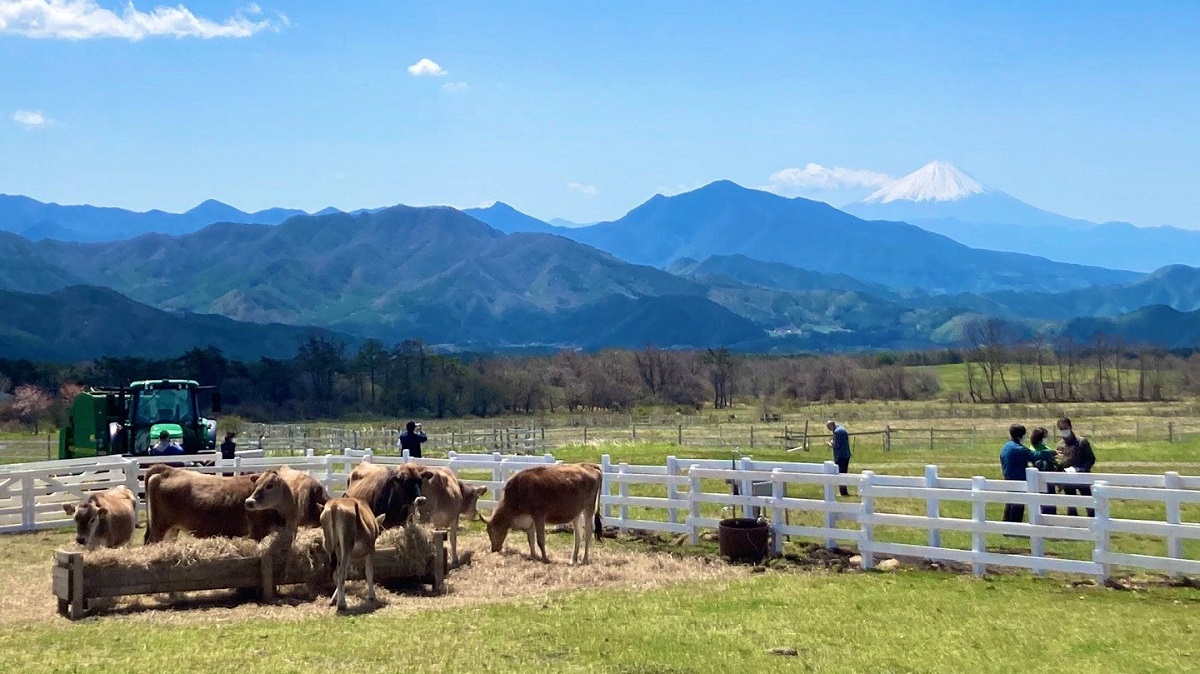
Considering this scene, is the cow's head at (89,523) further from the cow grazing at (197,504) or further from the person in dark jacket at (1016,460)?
the person in dark jacket at (1016,460)

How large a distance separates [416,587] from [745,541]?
4588mm

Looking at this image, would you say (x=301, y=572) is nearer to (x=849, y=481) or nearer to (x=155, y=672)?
(x=155, y=672)

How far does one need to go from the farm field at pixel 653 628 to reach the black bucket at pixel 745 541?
Result: 1.09m

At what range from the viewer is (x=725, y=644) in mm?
10211

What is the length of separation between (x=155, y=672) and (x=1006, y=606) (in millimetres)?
8362

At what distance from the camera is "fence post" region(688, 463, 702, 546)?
17109mm

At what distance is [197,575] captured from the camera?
12406mm

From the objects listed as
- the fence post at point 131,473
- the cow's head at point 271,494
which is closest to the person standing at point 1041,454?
the cow's head at point 271,494

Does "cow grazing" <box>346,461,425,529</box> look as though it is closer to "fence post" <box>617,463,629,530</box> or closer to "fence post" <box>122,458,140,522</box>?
"fence post" <box>617,463,629,530</box>

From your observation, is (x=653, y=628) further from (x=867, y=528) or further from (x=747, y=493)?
(x=747, y=493)

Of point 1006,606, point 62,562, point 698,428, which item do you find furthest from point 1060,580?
point 698,428

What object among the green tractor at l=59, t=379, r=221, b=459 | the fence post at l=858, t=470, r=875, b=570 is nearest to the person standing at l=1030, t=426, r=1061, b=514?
the fence post at l=858, t=470, r=875, b=570

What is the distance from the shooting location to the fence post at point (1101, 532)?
13.1 metres

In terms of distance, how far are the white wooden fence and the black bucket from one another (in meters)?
0.47
